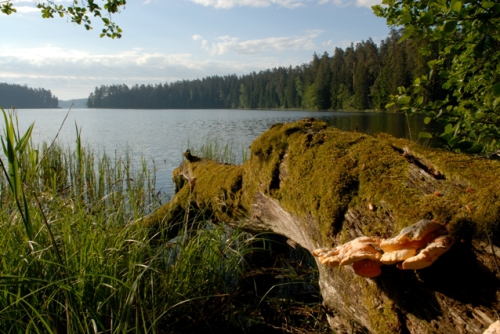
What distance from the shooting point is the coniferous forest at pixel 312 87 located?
50094 mm

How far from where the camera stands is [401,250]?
1382mm

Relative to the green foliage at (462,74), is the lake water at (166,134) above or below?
below

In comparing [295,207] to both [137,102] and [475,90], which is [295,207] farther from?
[137,102]

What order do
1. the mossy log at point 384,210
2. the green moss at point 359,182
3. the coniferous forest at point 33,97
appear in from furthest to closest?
the coniferous forest at point 33,97
the green moss at point 359,182
the mossy log at point 384,210

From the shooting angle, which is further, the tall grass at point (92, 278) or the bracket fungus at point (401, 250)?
the tall grass at point (92, 278)

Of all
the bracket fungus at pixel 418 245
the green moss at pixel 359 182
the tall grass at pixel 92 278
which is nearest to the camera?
the bracket fungus at pixel 418 245

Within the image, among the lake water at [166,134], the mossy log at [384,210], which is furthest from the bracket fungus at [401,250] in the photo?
the lake water at [166,134]

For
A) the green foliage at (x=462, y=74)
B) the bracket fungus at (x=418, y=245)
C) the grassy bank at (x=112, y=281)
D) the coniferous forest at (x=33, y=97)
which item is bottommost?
the grassy bank at (x=112, y=281)

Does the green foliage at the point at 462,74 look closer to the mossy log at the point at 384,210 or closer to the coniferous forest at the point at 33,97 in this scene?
the mossy log at the point at 384,210

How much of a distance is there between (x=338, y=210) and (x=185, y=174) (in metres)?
3.46

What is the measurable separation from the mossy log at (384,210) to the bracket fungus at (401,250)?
0.12 metres

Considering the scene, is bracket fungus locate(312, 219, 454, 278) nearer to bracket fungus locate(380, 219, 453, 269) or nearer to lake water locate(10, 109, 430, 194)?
bracket fungus locate(380, 219, 453, 269)

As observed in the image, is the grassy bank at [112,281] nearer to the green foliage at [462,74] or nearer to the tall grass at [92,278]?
the tall grass at [92,278]

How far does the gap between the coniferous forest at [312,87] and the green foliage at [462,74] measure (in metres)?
0.34
